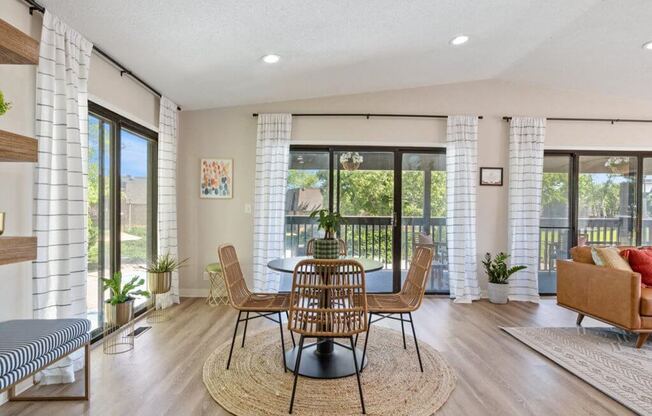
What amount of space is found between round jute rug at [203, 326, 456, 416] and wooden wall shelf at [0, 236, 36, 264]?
127 centimetres

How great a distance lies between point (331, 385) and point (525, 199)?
11.8ft

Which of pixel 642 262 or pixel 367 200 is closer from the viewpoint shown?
pixel 642 262

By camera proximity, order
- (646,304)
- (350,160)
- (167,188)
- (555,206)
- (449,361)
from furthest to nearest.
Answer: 1. (555,206)
2. (350,160)
3. (167,188)
4. (646,304)
5. (449,361)

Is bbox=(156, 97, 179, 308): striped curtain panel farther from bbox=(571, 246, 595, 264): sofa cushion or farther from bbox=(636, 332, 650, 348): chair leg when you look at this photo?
bbox=(636, 332, 650, 348): chair leg

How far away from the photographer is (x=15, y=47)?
1590 millimetres

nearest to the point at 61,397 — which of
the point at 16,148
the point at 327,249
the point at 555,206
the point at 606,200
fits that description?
the point at 16,148

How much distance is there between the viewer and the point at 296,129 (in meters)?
4.39

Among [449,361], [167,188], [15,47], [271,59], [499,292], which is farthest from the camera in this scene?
[499,292]

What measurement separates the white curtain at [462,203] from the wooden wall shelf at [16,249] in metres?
4.10

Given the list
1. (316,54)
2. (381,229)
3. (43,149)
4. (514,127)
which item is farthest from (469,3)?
(43,149)

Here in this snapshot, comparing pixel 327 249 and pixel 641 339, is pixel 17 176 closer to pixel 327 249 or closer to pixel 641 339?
pixel 327 249

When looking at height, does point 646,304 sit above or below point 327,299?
below

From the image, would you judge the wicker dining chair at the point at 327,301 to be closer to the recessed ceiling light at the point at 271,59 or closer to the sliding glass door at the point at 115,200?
the sliding glass door at the point at 115,200

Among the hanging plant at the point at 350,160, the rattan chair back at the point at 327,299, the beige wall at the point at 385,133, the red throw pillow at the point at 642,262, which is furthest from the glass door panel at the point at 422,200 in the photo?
the rattan chair back at the point at 327,299
